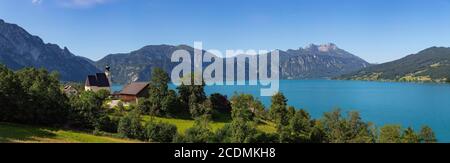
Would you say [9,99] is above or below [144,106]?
above

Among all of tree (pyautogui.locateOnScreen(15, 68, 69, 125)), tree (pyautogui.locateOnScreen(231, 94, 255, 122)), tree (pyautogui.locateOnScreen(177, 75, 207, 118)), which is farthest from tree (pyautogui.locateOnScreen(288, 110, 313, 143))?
tree (pyautogui.locateOnScreen(15, 68, 69, 125))

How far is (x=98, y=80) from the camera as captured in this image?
7494 cm

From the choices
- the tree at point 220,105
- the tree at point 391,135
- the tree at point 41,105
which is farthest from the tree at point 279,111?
the tree at point 41,105

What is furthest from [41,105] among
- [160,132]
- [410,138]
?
[410,138]

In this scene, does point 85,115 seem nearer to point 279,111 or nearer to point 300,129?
point 300,129

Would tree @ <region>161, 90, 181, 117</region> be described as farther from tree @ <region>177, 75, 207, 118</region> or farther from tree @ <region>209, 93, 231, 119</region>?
tree @ <region>209, 93, 231, 119</region>

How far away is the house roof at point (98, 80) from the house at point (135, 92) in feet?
42.1

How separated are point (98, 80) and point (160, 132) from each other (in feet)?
138

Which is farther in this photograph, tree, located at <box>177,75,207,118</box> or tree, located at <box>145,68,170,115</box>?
tree, located at <box>177,75,207,118</box>

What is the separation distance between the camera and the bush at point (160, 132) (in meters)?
36.9

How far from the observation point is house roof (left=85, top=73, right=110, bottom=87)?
2918 inches
